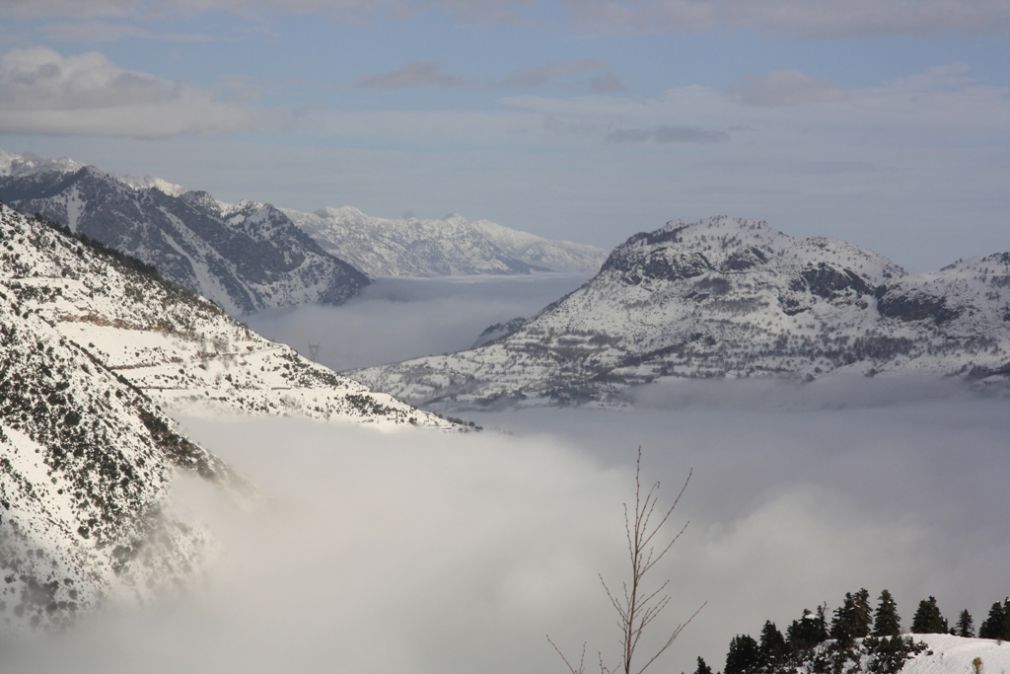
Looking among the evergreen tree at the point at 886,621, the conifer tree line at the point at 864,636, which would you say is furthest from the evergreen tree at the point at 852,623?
the evergreen tree at the point at 886,621

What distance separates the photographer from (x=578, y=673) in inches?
2474

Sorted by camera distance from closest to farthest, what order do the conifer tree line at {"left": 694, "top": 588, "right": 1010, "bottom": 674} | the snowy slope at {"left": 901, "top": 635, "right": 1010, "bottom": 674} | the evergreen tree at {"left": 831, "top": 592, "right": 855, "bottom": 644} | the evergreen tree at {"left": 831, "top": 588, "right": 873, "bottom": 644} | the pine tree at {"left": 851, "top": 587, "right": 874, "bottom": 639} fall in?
the snowy slope at {"left": 901, "top": 635, "right": 1010, "bottom": 674}, the conifer tree line at {"left": 694, "top": 588, "right": 1010, "bottom": 674}, the evergreen tree at {"left": 831, "top": 592, "right": 855, "bottom": 644}, the evergreen tree at {"left": 831, "top": 588, "right": 873, "bottom": 644}, the pine tree at {"left": 851, "top": 587, "right": 874, "bottom": 639}

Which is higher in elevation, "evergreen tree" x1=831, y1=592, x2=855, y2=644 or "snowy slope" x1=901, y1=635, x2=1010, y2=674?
"evergreen tree" x1=831, y1=592, x2=855, y2=644

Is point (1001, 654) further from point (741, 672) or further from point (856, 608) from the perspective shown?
point (741, 672)

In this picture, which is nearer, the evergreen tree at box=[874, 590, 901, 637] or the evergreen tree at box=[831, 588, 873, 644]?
the evergreen tree at box=[874, 590, 901, 637]

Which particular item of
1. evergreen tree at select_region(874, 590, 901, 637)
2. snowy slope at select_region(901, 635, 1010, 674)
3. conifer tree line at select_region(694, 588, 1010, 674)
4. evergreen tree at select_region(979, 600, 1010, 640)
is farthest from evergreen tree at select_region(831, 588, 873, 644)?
evergreen tree at select_region(979, 600, 1010, 640)

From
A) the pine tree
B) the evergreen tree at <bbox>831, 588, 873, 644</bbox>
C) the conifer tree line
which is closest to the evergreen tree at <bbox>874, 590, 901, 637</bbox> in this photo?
the conifer tree line

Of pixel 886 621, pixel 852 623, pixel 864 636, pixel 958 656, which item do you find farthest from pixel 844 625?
pixel 958 656

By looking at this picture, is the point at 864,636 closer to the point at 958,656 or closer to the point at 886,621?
the point at 886,621

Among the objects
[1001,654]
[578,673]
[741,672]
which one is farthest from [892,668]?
[578,673]

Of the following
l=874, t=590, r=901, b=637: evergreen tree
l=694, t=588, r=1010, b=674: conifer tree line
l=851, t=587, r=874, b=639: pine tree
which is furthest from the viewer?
l=851, t=587, r=874, b=639: pine tree

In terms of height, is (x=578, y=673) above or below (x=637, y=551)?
below

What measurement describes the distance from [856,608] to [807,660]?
9359 millimetres

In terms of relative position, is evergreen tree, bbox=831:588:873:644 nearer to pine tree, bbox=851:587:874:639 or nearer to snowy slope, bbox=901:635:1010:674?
pine tree, bbox=851:587:874:639
